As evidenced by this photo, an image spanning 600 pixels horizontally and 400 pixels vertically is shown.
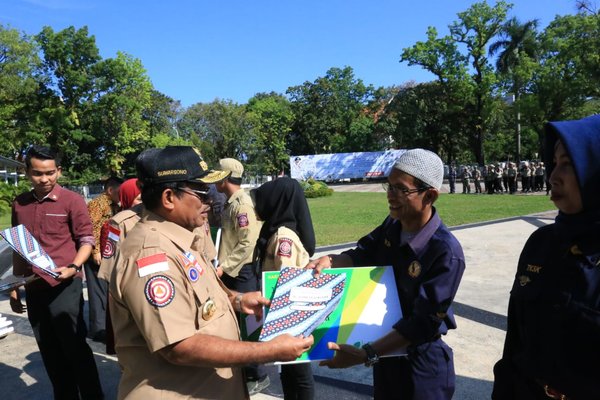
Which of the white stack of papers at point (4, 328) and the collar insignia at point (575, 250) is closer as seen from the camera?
the collar insignia at point (575, 250)

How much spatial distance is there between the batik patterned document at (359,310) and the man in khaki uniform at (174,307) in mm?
207

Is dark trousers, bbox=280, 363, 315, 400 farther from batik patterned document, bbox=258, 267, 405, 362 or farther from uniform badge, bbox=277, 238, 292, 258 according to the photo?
batik patterned document, bbox=258, 267, 405, 362

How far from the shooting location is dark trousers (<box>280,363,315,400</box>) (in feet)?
9.84

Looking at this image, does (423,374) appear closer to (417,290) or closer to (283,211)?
(417,290)

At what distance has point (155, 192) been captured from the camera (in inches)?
71.6

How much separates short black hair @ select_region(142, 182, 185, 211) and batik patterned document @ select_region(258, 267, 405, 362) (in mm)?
647

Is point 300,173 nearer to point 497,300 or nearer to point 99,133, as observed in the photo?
point 99,133

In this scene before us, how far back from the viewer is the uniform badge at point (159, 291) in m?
1.54

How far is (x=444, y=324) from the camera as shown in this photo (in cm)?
211

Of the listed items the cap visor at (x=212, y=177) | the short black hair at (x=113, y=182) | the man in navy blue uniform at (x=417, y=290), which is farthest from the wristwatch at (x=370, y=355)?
the short black hair at (x=113, y=182)

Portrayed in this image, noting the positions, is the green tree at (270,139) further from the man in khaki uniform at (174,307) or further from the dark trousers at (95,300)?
the man in khaki uniform at (174,307)

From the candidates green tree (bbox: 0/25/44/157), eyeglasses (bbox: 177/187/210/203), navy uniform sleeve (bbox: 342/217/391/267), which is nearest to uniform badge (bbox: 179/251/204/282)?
eyeglasses (bbox: 177/187/210/203)

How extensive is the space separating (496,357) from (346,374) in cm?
148

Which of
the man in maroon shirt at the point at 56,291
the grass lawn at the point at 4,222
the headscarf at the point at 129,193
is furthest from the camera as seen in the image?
the grass lawn at the point at 4,222
